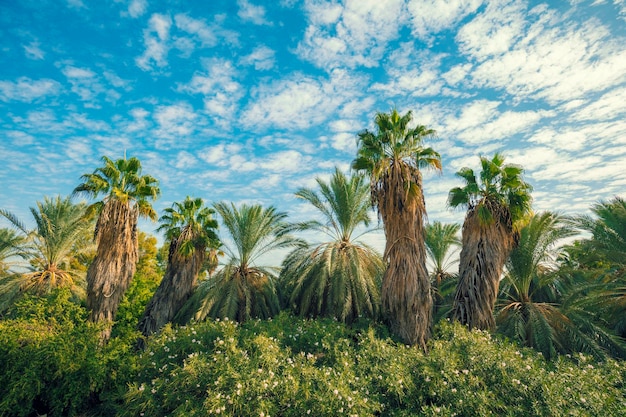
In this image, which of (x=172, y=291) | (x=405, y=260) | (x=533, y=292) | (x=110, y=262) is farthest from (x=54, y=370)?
(x=533, y=292)

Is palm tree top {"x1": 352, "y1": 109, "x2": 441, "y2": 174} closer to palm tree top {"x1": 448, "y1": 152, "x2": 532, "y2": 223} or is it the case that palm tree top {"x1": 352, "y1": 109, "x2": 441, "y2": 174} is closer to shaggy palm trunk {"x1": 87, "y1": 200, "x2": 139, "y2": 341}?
palm tree top {"x1": 448, "y1": 152, "x2": 532, "y2": 223}

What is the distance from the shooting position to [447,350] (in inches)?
371

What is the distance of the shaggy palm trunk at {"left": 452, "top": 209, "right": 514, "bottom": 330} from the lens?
42.7ft

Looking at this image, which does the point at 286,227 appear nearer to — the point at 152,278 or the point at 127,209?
the point at 127,209

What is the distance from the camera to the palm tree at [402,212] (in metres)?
11.8

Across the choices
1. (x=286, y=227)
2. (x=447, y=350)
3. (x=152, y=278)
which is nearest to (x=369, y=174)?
(x=286, y=227)

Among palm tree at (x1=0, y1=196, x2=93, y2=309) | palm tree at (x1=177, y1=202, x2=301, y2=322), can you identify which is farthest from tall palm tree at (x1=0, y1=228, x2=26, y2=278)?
palm tree at (x1=177, y1=202, x2=301, y2=322)

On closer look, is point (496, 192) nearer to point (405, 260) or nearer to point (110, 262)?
point (405, 260)

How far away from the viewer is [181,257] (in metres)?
17.8

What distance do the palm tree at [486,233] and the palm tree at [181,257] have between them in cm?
1239

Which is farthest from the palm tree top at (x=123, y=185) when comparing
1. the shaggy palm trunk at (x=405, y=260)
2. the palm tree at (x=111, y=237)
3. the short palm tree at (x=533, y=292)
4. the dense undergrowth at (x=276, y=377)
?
the short palm tree at (x=533, y=292)

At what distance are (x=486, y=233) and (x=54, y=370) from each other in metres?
14.4

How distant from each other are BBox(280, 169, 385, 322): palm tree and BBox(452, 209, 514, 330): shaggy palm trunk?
324 cm

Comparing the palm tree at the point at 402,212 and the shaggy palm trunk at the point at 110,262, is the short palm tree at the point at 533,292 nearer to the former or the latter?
the palm tree at the point at 402,212
